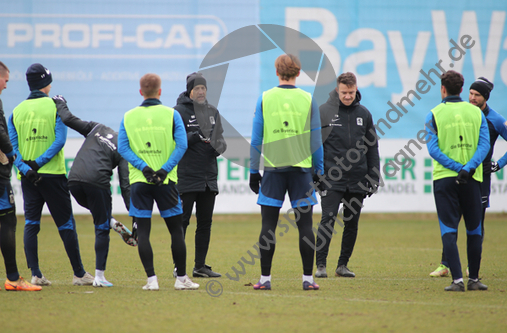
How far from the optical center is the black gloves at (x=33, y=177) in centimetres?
521

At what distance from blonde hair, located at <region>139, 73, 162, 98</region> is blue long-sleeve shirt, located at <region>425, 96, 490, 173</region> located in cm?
251

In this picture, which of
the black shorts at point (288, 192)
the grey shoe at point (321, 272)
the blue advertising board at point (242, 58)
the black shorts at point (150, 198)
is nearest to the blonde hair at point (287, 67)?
the black shorts at point (288, 192)

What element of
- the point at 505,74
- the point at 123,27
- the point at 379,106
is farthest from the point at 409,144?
the point at 123,27

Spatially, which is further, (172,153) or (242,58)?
(242,58)

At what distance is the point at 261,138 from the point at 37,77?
7.50 feet

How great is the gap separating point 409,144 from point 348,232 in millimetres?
8413

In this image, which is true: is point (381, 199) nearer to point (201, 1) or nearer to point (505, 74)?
point (505, 74)

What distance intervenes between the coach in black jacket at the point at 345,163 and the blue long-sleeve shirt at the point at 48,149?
277cm

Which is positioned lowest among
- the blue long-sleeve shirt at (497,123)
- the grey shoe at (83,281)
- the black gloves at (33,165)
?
the grey shoe at (83,281)

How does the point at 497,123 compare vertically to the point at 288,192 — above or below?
above

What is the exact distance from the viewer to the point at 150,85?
506 centimetres

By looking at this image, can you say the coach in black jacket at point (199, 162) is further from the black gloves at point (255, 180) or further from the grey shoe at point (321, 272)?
the black gloves at point (255, 180)

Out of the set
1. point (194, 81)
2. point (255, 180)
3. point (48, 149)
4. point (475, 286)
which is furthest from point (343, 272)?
point (48, 149)

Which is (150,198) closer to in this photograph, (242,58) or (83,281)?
(83,281)
